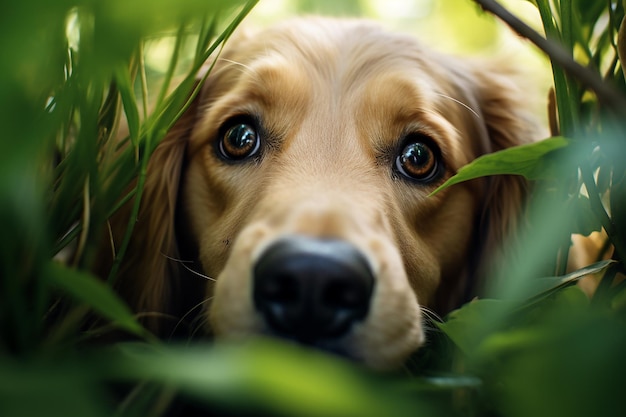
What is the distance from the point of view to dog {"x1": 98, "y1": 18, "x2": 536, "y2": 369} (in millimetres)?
1493

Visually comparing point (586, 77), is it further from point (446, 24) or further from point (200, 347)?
point (446, 24)

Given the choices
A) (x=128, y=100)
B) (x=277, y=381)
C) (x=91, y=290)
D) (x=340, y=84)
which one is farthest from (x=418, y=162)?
(x=277, y=381)

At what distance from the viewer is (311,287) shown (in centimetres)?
138

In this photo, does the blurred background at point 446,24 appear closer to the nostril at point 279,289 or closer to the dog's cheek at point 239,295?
the dog's cheek at point 239,295

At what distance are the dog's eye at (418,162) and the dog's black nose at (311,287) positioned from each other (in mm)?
866

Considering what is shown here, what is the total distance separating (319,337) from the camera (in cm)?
141

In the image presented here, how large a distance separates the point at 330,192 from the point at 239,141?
61cm

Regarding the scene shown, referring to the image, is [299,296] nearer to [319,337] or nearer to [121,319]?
[319,337]

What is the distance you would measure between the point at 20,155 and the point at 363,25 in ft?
6.76

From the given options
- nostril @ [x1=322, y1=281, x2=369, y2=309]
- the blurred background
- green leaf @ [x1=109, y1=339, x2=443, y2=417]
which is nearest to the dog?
nostril @ [x1=322, y1=281, x2=369, y2=309]

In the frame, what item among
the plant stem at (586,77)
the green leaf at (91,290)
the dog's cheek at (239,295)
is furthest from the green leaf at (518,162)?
the green leaf at (91,290)

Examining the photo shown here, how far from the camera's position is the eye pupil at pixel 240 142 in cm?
226

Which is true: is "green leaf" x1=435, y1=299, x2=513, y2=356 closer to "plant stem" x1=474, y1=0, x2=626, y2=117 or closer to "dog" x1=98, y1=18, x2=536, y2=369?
"dog" x1=98, y1=18, x2=536, y2=369

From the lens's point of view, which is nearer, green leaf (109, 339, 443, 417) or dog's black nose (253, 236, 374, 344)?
green leaf (109, 339, 443, 417)
